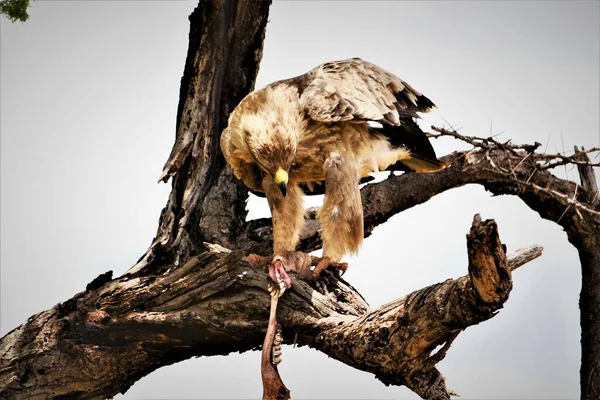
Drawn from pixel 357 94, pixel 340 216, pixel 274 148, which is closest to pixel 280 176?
pixel 274 148

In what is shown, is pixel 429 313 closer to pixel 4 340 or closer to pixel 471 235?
pixel 471 235

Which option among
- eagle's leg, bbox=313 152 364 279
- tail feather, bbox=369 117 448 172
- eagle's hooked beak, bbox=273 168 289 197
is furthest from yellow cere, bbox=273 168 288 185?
tail feather, bbox=369 117 448 172

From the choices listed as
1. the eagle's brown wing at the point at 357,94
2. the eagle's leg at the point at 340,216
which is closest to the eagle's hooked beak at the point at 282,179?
the eagle's leg at the point at 340,216

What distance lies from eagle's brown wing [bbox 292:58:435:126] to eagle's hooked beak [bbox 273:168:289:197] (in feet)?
1.45

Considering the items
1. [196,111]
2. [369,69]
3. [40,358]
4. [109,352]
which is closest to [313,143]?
[369,69]

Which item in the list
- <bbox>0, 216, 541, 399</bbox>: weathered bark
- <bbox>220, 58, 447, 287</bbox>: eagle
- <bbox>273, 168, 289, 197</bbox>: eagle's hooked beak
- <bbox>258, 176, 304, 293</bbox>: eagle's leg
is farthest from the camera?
<bbox>258, 176, 304, 293</bbox>: eagle's leg

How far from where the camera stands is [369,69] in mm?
4684

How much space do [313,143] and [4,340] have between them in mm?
2109

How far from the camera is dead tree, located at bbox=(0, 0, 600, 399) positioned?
2926 millimetres

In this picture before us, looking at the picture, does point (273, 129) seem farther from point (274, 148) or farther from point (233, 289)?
point (233, 289)

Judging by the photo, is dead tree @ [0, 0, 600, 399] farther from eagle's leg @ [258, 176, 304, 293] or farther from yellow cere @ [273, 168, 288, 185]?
yellow cere @ [273, 168, 288, 185]

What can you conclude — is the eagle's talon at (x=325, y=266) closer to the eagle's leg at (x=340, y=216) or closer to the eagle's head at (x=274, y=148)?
the eagle's leg at (x=340, y=216)

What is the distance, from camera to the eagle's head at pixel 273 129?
156 inches

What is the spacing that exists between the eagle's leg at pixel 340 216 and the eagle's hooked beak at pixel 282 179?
33 cm
